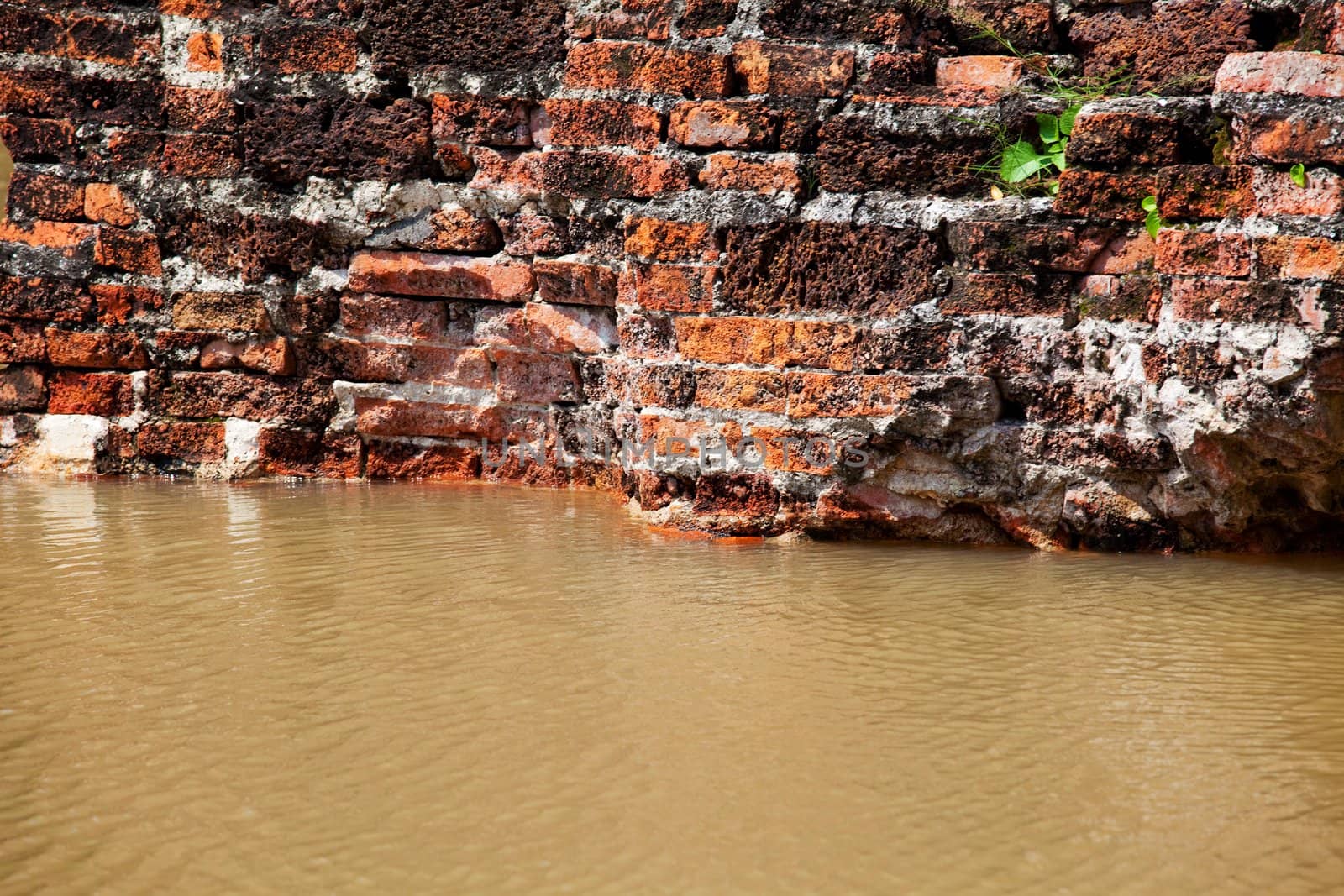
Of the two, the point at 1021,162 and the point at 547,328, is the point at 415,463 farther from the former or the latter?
the point at 1021,162

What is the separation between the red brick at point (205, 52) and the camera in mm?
3262

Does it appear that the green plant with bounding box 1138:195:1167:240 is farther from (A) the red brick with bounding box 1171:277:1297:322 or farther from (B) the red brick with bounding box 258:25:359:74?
(B) the red brick with bounding box 258:25:359:74

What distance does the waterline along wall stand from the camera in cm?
249

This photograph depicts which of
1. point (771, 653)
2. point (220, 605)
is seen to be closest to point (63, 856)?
point (220, 605)

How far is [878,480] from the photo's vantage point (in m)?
2.72

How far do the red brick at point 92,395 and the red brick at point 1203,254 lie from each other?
2.83 m

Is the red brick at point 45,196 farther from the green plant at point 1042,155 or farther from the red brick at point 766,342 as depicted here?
the green plant at point 1042,155

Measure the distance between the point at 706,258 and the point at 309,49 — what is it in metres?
1.36

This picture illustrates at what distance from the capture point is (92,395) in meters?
3.38

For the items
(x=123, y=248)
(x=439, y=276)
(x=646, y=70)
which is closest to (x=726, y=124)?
(x=646, y=70)

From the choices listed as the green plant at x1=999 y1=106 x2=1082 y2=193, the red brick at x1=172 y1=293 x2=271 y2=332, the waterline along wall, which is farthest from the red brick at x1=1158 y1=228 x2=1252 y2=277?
the red brick at x1=172 y1=293 x2=271 y2=332

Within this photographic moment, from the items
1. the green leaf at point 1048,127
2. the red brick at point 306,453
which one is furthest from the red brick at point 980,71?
the red brick at point 306,453

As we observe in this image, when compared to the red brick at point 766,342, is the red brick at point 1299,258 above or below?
above

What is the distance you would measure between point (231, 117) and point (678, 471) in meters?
1.69
